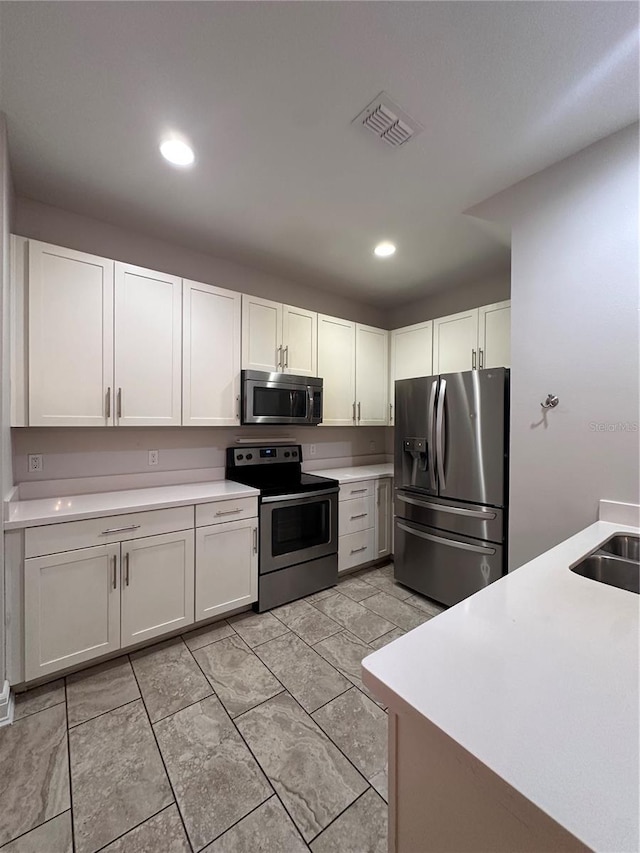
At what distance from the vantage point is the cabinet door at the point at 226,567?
7.55 feet

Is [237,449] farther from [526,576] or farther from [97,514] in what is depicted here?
[526,576]

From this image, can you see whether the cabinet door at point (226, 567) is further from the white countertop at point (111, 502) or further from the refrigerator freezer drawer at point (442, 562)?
the refrigerator freezer drawer at point (442, 562)

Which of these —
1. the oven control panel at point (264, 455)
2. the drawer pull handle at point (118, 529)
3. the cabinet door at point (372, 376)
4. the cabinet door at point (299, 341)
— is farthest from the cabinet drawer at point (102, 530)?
the cabinet door at point (372, 376)

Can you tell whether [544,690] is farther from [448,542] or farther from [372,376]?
[372,376]

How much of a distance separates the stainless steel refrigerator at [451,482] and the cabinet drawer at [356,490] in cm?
31

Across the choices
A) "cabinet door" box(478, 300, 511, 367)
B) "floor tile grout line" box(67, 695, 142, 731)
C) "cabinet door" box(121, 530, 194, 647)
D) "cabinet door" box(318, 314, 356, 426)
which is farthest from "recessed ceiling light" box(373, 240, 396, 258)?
"floor tile grout line" box(67, 695, 142, 731)

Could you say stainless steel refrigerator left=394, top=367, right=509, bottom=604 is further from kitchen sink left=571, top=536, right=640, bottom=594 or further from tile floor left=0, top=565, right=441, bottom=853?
kitchen sink left=571, top=536, right=640, bottom=594

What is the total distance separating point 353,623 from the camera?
8.00 feet

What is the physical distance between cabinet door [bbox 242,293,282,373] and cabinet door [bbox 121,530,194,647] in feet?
4.59

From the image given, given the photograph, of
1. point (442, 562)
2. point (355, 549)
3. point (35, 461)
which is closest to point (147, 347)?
point (35, 461)

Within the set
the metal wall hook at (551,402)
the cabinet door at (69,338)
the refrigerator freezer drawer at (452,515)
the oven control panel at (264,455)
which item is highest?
the cabinet door at (69,338)

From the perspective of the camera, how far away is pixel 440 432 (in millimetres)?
2578

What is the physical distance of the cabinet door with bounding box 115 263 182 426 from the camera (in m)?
2.27

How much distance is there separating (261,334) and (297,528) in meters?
1.57
